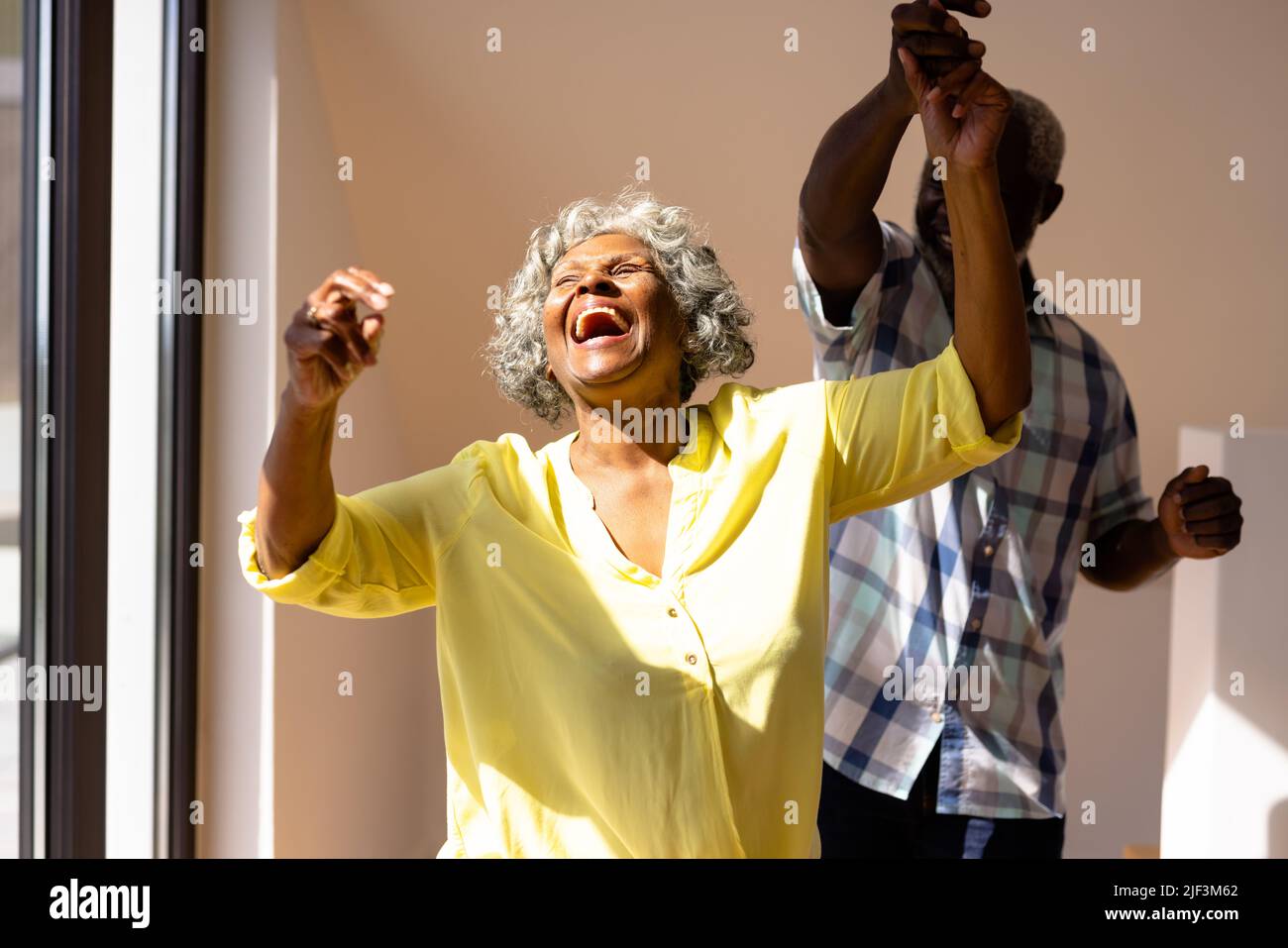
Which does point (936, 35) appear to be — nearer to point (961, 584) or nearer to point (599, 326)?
point (599, 326)

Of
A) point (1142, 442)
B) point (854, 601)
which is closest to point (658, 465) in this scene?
point (854, 601)

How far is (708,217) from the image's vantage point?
3.45 metres

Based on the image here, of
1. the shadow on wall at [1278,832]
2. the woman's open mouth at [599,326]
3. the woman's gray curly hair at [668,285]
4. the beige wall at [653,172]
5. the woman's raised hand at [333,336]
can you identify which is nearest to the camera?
the woman's raised hand at [333,336]

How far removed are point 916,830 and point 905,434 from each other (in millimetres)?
680

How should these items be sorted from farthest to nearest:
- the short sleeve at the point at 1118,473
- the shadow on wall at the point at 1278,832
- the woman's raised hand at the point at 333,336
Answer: the shadow on wall at the point at 1278,832
the short sleeve at the point at 1118,473
the woman's raised hand at the point at 333,336

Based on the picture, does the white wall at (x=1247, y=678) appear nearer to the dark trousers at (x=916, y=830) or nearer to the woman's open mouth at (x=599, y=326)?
the dark trousers at (x=916, y=830)

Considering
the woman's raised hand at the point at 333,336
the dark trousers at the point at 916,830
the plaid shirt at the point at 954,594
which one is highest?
the woman's raised hand at the point at 333,336

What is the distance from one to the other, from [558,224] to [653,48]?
5.61 ft

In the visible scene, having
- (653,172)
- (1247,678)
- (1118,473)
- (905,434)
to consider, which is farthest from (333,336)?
(653,172)

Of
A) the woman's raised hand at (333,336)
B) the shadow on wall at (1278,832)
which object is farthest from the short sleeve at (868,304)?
the shadow on wall at (1278,832)

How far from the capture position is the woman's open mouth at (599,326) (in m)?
A: 1.45

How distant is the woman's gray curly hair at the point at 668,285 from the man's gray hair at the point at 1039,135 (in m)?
0.61

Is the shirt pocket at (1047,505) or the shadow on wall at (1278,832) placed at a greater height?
the shirt pocket at (1047,505)

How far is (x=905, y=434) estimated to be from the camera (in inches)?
55.3
